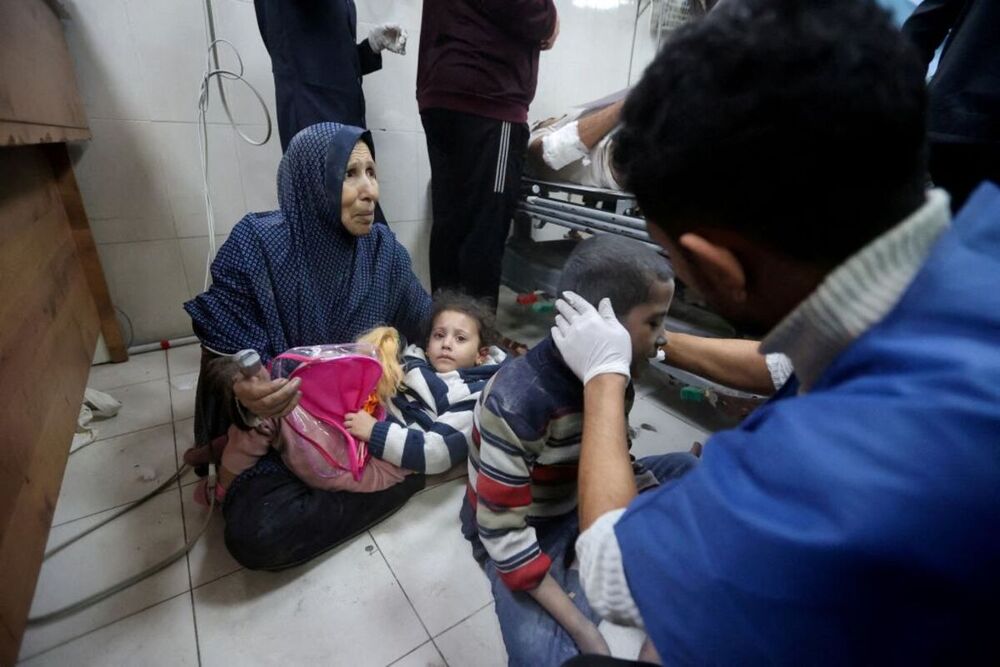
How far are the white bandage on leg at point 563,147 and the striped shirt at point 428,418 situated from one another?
83 cm

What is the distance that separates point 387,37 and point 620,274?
1448 millimetres

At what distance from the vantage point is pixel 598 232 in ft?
4.91

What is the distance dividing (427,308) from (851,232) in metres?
1.21

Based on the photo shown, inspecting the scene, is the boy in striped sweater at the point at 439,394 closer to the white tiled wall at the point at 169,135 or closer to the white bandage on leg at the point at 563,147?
the white bandage on leg at the point at 563,147

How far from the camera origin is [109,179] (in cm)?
162

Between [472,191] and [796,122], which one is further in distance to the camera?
[472,191]

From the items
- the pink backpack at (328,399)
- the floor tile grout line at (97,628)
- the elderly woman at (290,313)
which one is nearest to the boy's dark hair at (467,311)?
the elderly woman at (290,313)

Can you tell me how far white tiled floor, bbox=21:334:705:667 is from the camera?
0.81 metres

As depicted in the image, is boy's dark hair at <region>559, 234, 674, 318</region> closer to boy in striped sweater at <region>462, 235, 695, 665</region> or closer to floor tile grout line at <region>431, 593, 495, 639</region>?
boy in striped sweater at <region>462, 235, 695, 665</region>

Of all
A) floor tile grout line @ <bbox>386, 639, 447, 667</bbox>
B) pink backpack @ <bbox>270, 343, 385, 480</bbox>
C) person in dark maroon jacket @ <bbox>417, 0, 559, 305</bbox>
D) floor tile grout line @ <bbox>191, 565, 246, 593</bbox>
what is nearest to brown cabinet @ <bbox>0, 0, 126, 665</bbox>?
floor tile grout line @ <bbox>191, 565, 246, 593</bbox>

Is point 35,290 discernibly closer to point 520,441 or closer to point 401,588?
point 401,588

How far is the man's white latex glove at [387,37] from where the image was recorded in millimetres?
1615

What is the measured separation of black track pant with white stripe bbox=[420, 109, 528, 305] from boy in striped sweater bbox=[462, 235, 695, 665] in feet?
3.09

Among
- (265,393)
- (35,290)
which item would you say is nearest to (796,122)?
(265,393)
